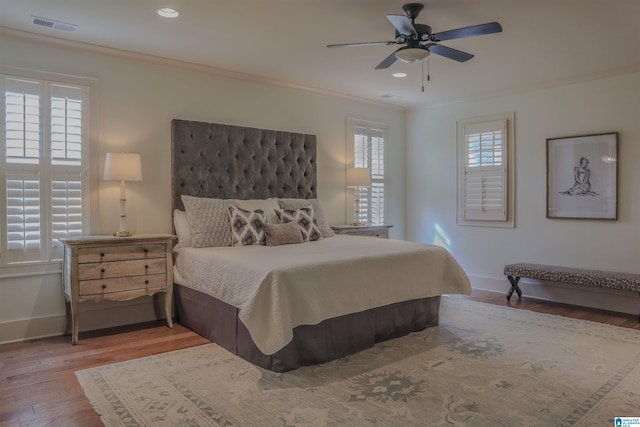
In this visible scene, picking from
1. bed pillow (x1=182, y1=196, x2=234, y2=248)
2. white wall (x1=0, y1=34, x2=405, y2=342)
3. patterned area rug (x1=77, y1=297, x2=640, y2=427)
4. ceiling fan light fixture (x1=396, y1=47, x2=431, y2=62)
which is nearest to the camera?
patterned area rug (x1=77, y1=297, x2=640, y2=427)

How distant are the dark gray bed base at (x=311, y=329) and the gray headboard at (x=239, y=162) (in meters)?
1.11

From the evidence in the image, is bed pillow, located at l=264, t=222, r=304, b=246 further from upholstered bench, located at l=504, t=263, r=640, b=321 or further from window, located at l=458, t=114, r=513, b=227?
window, located at l=458, t=114, r=513, b=227

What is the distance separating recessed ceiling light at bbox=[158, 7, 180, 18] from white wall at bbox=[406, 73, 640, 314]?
13.5ft

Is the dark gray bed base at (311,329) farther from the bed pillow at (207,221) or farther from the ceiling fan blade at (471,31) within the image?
the ceiling fan blade at (471,31)

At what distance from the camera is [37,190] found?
3.75 m

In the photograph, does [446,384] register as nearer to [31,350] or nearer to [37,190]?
[31,350]

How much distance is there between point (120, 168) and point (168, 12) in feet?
4.47

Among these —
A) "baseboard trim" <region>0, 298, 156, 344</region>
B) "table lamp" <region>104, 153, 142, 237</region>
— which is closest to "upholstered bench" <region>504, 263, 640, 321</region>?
"baseboard trim" <region>0, 298, 156, 344</region>

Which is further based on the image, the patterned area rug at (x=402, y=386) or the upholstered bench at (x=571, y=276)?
the upholstered bench at (x=571, y=276)

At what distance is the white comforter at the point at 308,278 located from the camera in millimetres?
2832

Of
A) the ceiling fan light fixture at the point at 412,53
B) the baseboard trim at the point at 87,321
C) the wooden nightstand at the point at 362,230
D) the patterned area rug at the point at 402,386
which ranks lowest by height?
the patterned area rug at the point at 402,386

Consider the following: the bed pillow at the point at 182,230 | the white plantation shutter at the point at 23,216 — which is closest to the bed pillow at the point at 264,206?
the bed pillow at the point at 182,230

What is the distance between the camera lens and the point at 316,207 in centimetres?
518

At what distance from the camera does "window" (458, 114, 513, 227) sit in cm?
564
